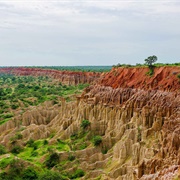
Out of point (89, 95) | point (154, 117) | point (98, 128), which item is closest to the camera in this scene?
point (154, 117)

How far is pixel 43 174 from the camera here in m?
28.5

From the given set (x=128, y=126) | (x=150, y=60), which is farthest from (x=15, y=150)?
(x=150, y=60)

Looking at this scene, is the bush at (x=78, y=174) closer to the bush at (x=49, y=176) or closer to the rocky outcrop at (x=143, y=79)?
the bush at (x=49, y=176)

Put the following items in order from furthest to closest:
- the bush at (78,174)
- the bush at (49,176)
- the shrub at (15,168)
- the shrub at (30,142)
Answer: the shrub at (30,142) < the bush at (78,174) < the shrub at (15,168) < the bush at (49,176)

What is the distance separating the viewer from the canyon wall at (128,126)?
925 inches

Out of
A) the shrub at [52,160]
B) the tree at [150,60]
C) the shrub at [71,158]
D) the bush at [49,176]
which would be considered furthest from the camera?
the tree at [150,60]

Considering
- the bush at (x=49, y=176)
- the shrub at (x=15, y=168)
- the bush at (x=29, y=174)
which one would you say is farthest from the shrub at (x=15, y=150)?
the bush at (x=49, y=176)

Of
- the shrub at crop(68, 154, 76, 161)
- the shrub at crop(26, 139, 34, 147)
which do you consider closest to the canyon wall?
the shrub at crop(68, 154, 76, 161)

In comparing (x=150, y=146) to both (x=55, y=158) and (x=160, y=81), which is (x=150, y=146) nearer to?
(x=160, y=81)

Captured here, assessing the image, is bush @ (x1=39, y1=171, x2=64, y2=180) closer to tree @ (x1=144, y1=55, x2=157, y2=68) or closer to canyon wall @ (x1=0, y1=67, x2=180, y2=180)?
canyon wall @ (x1=0, y1=67, x2=180, y2=180)

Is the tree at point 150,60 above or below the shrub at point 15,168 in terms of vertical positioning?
above

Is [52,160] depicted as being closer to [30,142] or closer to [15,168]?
[15,168]

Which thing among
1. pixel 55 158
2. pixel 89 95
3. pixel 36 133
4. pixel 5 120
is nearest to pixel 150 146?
pixel 55 158

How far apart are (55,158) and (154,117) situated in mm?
11265
